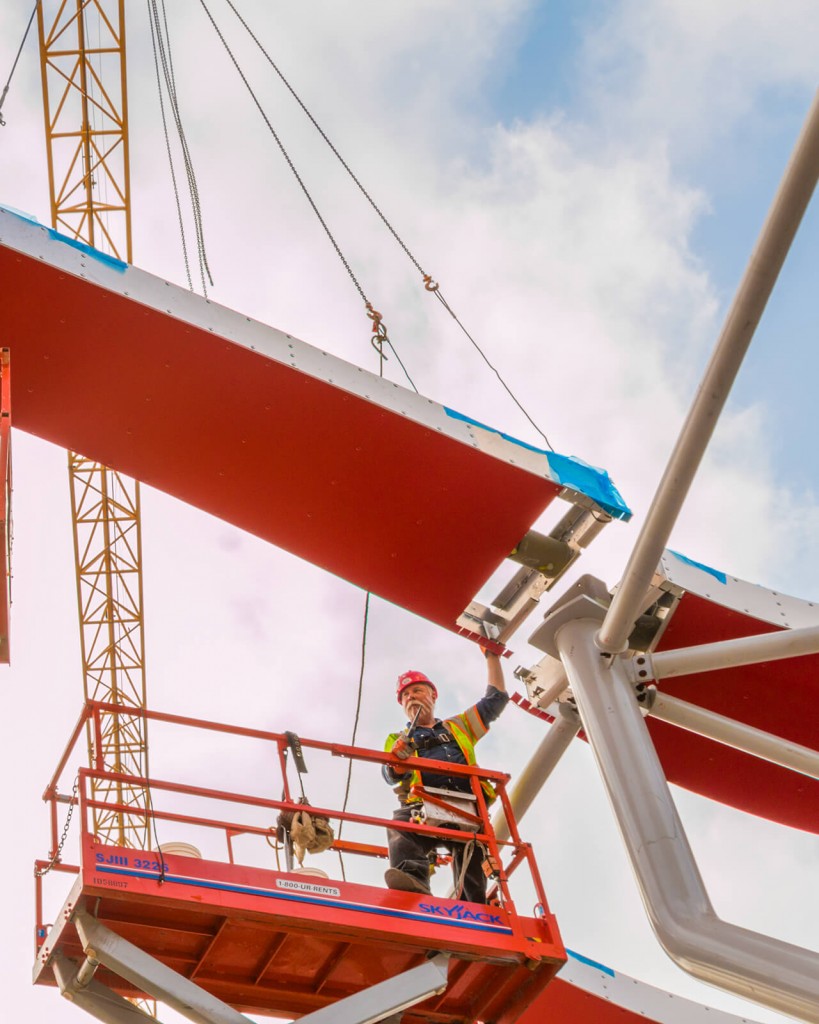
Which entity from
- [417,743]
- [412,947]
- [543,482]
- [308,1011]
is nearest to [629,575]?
[543,482]

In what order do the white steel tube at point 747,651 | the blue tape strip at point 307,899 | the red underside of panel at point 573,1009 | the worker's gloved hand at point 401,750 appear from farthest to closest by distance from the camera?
the red underside of panel at point 573,1009
the white steel tube at point 747,651
the worker's gloved hand at point 401,750
the blue tape strip at point 307,899

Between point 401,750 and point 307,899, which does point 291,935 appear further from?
point 401,750

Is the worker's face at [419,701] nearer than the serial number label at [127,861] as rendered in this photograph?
No

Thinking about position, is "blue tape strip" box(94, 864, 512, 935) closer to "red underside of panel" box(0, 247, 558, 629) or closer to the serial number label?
the serial number label

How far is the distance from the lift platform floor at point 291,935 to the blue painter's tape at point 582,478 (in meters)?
3.66

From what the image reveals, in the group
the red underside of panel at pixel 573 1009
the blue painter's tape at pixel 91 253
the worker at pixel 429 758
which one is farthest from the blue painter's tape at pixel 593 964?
the blue painter's tape at pixel 91 253

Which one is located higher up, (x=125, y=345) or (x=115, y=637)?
(x=115, y=637)

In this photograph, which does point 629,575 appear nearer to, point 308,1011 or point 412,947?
point 412,947

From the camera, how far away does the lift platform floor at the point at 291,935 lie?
859 centimetres

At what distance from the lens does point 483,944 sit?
30.5 ft

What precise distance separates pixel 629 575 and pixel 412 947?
3.43m

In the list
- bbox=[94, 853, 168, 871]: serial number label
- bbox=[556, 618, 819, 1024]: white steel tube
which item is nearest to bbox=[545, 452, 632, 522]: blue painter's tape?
bbox=[556, 618, 819, 1024]: white steel tube

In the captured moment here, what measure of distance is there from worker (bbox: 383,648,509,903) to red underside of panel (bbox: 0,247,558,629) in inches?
44.1

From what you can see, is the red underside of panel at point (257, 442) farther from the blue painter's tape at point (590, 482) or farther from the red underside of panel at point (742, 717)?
the red underside of panel at point (742, 717)
